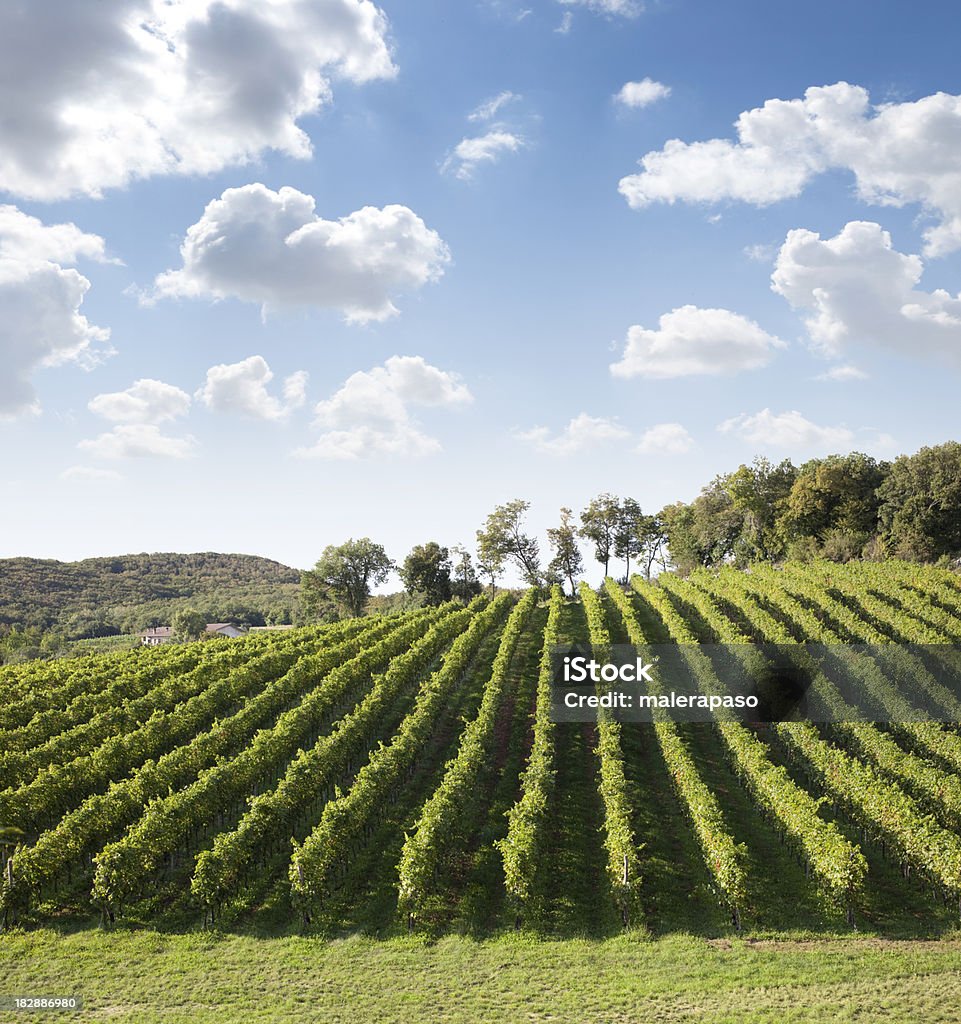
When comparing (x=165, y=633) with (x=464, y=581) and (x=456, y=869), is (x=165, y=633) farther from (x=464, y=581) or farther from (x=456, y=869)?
(x=456, y=869)

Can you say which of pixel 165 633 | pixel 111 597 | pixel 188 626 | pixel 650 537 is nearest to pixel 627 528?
pixel 650 537

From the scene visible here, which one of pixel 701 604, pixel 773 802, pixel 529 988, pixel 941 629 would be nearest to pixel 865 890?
pixel 773 802

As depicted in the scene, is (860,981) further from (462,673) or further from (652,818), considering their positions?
(462,673)

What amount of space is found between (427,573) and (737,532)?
1438 inches

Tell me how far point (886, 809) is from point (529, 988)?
12.1m

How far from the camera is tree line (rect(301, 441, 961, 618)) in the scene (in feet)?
209

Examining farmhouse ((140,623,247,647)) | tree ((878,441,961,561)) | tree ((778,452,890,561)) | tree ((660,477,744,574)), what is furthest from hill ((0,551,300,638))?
tree ((878,441,961,561))

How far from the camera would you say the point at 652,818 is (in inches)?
993

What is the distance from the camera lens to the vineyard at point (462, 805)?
19.7 m

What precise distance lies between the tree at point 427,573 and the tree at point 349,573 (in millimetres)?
6642

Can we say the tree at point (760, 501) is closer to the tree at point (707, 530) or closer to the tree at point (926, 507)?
the tree at point (707, 530)

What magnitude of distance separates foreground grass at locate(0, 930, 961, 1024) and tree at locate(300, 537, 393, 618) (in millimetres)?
73611

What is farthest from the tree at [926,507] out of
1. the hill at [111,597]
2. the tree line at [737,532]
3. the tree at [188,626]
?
the hill at [111,597]

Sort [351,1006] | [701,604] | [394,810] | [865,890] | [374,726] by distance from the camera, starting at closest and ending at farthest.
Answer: [351,1006] < [865,890] < [394,810] < [374,726] < [701,604]
